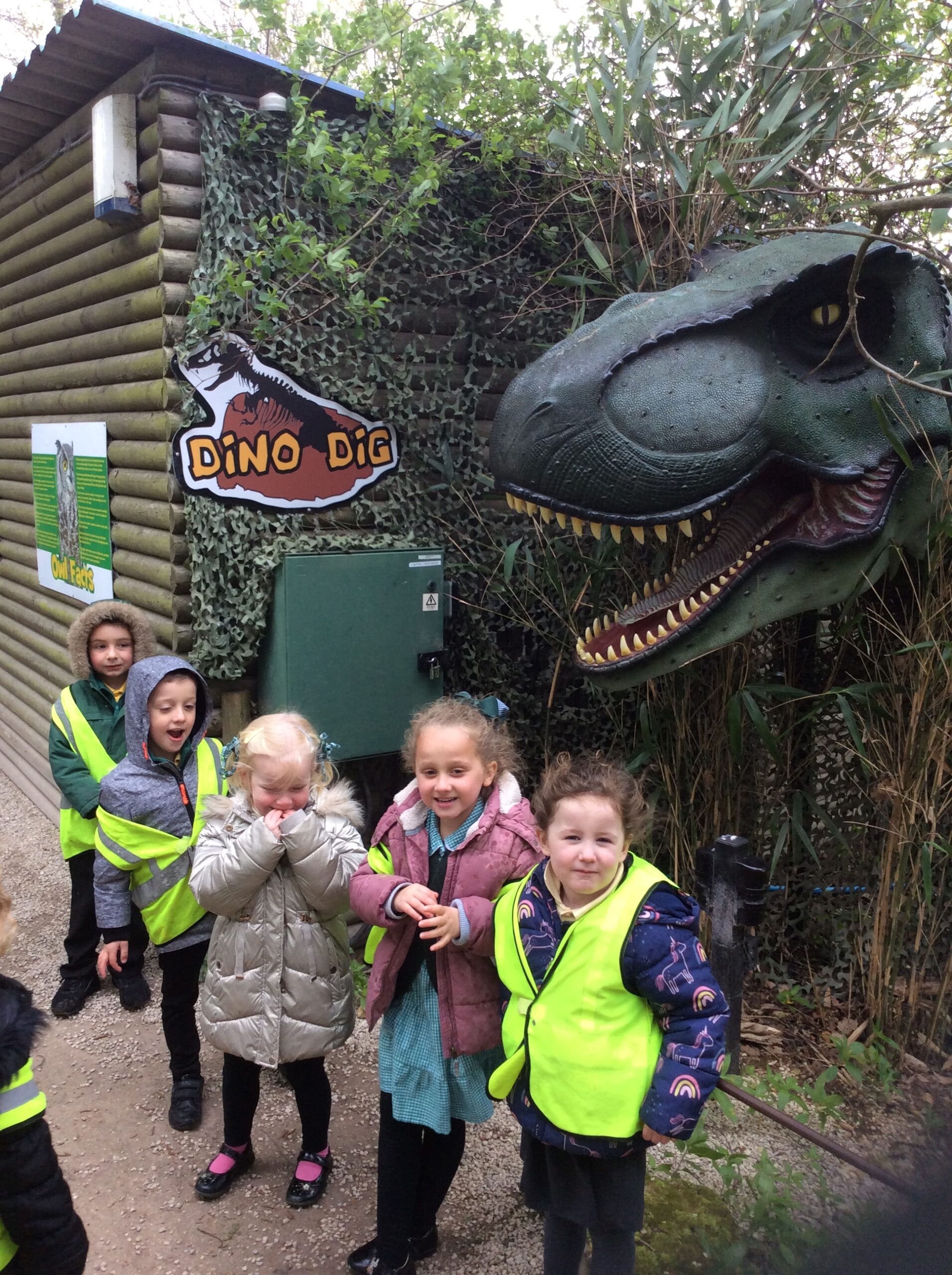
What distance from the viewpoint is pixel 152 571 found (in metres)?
4.00

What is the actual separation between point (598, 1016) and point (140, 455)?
3120 mm

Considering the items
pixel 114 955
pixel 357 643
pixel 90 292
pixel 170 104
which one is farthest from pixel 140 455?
pixel 114 955

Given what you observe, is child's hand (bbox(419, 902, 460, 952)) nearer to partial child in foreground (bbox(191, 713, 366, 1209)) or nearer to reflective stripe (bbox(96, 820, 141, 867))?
partial child in foreground (bbox(191, 713, 366, 1209))

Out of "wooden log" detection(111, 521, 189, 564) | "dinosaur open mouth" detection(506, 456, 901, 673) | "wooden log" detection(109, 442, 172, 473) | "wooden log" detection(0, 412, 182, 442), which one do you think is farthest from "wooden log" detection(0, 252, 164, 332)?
"dinosaur open mouth" detection(506, 456, 901, 673)

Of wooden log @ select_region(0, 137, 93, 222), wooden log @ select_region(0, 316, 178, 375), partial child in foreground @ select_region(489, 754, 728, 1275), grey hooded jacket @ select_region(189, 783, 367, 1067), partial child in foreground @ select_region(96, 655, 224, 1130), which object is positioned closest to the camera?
partial child in foreground @ select_region(489, 754, 728, 1275)

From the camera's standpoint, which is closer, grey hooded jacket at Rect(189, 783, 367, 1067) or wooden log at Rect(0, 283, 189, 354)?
grey hooded jacket at Rect(189, 783, 367, 1067)

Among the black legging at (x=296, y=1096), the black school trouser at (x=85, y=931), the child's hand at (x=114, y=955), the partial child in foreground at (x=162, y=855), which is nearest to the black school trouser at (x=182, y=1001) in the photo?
Result: the partial child in foreground at (x=162, y=855)

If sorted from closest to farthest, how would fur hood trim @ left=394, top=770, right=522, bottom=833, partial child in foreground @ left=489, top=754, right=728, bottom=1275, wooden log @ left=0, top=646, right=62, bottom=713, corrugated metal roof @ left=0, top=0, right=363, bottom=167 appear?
partial child in foreground @ left=489, top=754, right=728, bottom=1275 → fur hood trim @ left=394, top=770, right=522, bottom=833 → corrugated metal roof @ left=0, top=0, right=363, bottom=167 → wooden log @ left=0, top=646, right=62, bottom=713

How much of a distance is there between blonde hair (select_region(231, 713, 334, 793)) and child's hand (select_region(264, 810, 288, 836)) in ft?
0.25

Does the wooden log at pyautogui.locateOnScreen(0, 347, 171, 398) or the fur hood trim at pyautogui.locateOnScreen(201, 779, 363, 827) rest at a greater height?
the wooden log at pyautogui.locateOnScreen(0, 347, 171, 398)

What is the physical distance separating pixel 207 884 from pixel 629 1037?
43.7 inches

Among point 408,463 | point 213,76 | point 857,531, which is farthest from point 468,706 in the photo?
point 213,76

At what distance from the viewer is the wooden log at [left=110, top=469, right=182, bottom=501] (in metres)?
3.72

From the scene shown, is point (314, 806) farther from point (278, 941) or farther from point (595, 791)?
point (595, 791)
